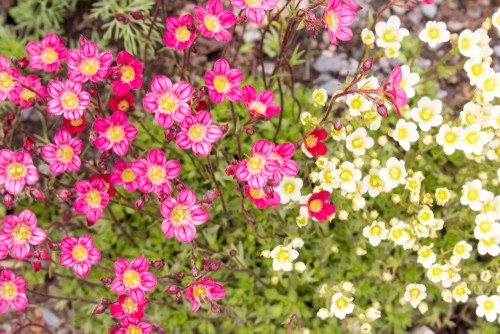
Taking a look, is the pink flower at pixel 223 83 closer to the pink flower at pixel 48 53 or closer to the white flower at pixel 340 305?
the pink flower at pixel 48 53

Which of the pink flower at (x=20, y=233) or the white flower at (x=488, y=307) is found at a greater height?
the pink flower at (x=20, y=233)

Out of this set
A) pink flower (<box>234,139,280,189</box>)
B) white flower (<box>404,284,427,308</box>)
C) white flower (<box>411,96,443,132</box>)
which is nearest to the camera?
pink flower (<box>234,139,280,189</box>)

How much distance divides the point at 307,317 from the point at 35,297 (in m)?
1.75

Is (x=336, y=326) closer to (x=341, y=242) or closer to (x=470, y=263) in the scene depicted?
(x=341, y=242)

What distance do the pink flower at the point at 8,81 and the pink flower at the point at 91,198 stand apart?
1.76ft

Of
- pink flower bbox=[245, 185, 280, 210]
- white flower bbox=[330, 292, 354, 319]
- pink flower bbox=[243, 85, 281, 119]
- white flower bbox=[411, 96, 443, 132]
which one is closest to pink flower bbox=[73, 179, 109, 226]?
pink flower bbox=[245, 185, 280, 210]

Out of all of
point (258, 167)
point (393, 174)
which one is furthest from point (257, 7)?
point (393, 174)

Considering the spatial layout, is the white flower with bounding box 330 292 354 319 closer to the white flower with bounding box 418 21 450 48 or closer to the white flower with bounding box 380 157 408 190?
the white flower with bounding box 380 157 408 190

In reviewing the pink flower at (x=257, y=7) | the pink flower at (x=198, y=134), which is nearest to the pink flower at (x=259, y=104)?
the pink flower at (x=198, y=134)

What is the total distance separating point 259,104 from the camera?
2.62 m

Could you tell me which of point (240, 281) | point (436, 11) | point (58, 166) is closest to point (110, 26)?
point (58, 166)

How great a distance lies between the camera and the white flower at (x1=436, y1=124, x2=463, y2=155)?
2.88 m

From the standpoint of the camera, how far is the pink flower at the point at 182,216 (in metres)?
2.52

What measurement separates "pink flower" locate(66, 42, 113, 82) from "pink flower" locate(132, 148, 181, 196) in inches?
16.7
